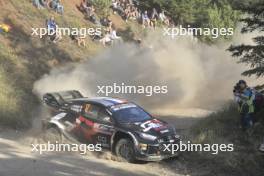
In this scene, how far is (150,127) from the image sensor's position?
15.2m

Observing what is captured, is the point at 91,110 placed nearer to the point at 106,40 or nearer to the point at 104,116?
the point at 104,116

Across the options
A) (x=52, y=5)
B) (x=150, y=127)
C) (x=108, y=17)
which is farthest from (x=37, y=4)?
(x=150, y=127)

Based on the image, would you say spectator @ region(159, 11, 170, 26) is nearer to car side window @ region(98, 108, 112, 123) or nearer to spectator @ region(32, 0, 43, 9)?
spectator @ region(32, 0, 43, 9)

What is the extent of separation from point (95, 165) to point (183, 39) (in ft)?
61.5

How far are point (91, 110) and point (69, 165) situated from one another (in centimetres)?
207

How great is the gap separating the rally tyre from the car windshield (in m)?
0.63

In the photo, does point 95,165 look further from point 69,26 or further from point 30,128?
point 69,26

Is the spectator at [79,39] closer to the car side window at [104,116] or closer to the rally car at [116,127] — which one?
the rally car at [116,127]

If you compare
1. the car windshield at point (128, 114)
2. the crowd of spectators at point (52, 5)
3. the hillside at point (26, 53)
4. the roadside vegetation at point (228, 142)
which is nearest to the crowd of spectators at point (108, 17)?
the crowd of spectators at point (52, 5)

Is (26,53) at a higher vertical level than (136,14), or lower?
lower

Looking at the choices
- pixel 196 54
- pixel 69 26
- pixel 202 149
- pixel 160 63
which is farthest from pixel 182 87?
pixel 202 149

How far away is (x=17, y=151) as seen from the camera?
629 inches

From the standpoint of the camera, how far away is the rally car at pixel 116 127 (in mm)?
14820

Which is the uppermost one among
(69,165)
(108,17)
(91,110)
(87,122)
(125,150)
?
(108,17)
